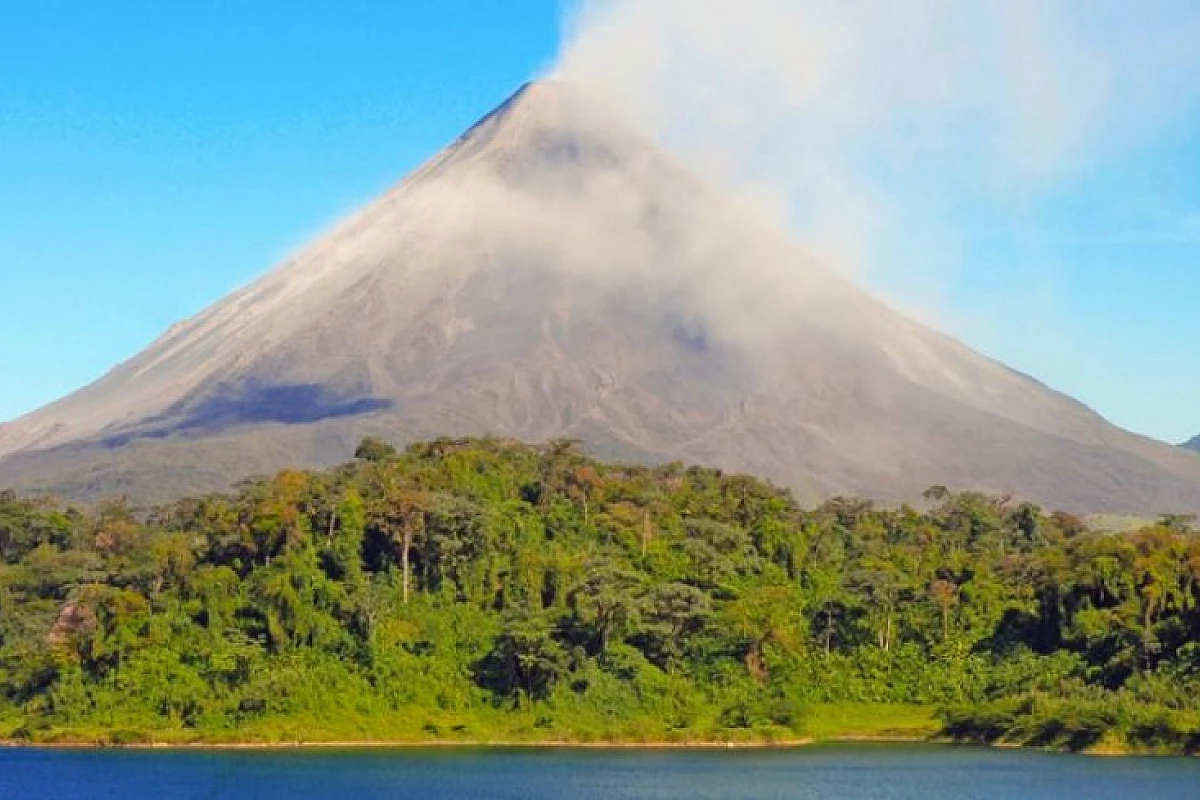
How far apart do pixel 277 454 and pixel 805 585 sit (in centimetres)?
7029

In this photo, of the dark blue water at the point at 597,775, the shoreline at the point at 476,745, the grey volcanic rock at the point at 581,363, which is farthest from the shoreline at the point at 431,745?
the grey volcanic rock at the point at 581,363

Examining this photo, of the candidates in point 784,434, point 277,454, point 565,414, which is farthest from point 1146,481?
point 277,454

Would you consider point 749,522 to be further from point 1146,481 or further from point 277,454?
point 1146,481

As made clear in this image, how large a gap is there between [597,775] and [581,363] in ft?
346

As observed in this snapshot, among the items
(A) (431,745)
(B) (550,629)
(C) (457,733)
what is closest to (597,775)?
(A) (431,745)

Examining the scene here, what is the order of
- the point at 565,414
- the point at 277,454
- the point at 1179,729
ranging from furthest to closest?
the point at 565,414, the point at 277,454, the point at 1179,729

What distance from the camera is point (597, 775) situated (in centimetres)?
4153

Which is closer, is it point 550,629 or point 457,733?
point 457,733

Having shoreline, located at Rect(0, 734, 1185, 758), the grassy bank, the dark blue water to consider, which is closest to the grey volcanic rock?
the grassy bank

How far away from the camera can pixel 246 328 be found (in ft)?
531

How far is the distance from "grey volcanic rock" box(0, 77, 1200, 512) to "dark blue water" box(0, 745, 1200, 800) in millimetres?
75739

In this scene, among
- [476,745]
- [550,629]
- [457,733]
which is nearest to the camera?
[476,745]

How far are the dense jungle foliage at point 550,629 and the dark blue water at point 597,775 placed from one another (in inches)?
132

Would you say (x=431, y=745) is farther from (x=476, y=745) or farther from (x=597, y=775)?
(x=597, y=775)
